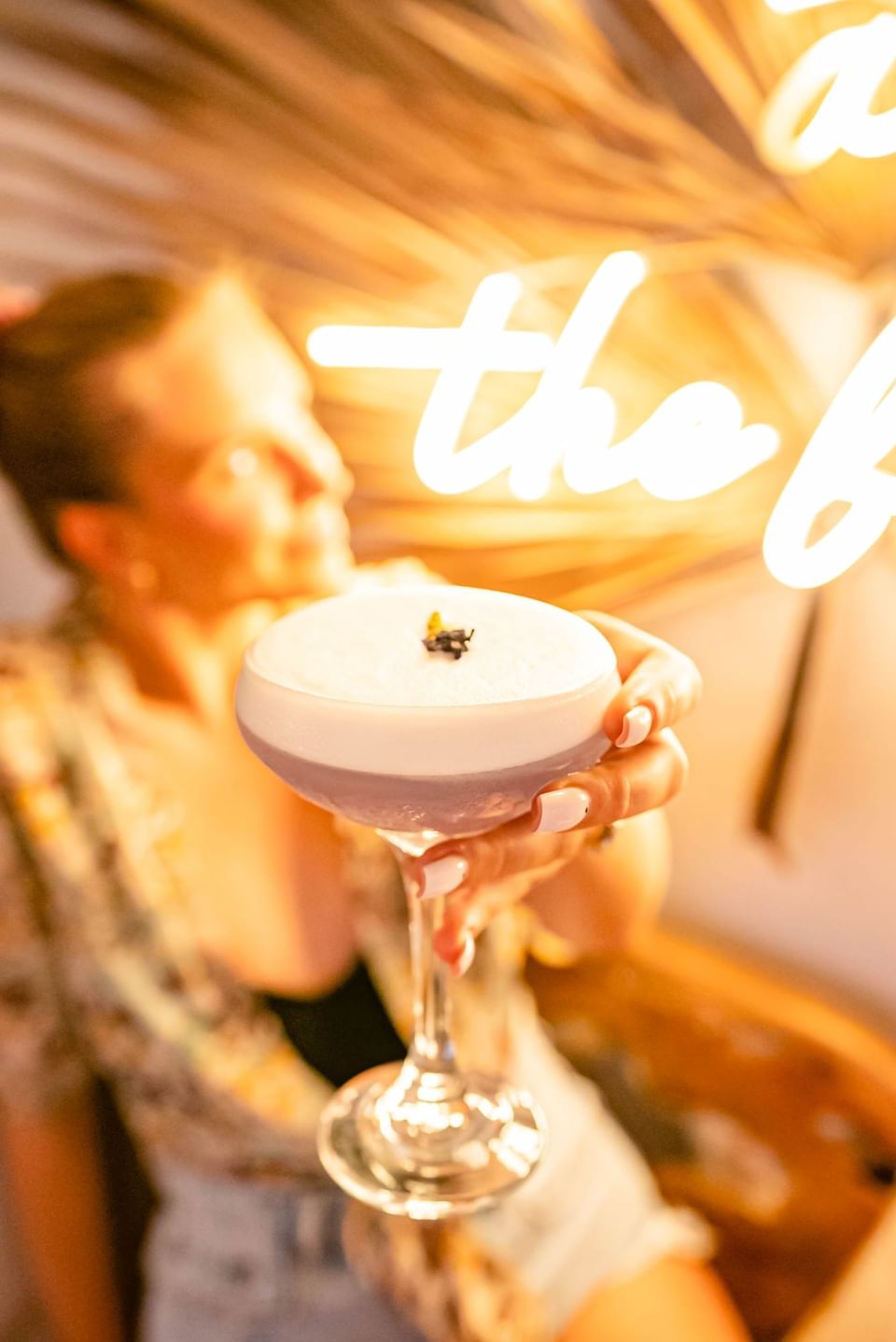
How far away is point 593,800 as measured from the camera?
2.80ft

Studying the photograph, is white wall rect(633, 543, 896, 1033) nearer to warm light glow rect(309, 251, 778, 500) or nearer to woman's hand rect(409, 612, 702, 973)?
warm light glow rect(309, 251, 778, 500)

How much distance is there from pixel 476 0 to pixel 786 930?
1.24m

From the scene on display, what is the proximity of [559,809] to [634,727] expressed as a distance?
0.28 ft

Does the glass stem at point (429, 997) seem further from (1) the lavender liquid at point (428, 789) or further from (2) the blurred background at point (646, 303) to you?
(2) the blurred background at point (646, 303)

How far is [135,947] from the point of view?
4.97ft

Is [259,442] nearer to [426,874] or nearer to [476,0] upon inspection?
[476,0]

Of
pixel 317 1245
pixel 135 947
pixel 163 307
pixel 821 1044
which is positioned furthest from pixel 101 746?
pixel 821 1044

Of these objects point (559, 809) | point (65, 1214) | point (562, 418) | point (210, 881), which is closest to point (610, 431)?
point (562, 418)

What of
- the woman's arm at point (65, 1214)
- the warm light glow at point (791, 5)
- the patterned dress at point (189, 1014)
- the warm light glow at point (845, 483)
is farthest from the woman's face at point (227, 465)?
the woman's arm at point (65, 1214)

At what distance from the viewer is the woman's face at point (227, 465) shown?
1.39 meters

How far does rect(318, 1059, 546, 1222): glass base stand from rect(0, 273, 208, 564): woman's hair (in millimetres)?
844

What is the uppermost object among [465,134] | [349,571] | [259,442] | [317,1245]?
[465,134]

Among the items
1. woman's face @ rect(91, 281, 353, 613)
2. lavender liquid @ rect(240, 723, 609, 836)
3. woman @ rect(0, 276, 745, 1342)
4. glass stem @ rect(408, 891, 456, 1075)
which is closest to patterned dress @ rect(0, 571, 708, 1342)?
woman @ rect(0, 276, 745, 1342)

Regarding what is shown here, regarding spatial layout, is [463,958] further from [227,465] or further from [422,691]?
[227,465]
